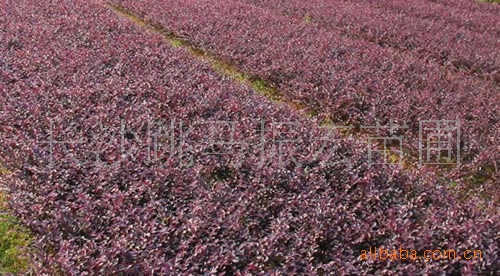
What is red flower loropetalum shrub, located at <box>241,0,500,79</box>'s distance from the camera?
7793 millimetres

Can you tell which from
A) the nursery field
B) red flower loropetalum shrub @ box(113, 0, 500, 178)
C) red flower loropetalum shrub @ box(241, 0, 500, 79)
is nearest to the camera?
the nursery field

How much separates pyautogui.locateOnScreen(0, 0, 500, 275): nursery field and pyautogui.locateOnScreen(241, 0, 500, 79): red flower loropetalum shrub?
0.21 meters

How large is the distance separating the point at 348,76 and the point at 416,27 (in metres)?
3.88

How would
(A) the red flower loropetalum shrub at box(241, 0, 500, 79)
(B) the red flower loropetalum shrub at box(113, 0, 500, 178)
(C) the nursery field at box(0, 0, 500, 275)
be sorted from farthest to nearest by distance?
(A) the red flower loropetalum shrub at box(241, 0, 500, 79) < (B) the red flower loropetalum shrub at box(113, 0, 500, 178) < (C) the nursery field at box(0, 0, 500, 275)

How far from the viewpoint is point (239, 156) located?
409 centimetres

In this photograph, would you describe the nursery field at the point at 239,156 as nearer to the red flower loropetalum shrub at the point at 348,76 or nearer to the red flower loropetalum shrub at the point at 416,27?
the red flower loropetalum shrub at the point at 348,76

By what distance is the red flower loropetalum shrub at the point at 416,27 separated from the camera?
25.6 ft

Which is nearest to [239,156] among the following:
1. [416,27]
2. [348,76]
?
[348,76]

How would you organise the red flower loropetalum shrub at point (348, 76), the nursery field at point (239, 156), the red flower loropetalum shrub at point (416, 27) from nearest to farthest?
1. the nursery field at point (239, 156)
2. the red flower loropetalum shrub at point (348, 76)
3. the red flower loropetalum shrub at point (416, 27)

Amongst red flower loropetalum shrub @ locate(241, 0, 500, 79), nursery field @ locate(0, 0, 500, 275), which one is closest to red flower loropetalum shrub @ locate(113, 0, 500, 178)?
nursery field @ locate(0, 0, 500, 275)

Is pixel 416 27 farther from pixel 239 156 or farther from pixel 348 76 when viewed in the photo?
pixel 239 156

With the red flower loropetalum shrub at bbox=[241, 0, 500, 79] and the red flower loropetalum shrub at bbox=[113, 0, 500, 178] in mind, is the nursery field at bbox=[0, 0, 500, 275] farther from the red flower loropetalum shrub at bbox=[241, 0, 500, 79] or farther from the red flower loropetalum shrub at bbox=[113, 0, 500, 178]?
the red flower loropetalum shrub at bbox=[241, 0, 500, 79]

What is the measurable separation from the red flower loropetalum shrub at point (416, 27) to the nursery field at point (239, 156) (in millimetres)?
209

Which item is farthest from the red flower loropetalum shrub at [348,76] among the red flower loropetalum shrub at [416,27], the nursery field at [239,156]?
the red flower loropetalum shrub at [416,27]
